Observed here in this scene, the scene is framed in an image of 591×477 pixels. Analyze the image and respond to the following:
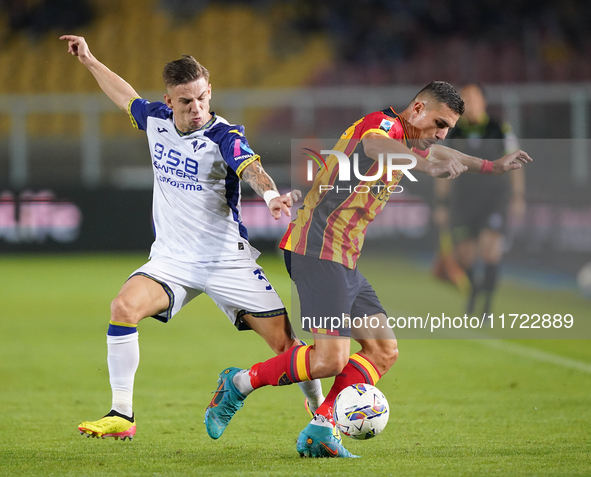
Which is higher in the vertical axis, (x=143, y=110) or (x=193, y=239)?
(x=143, y=110)

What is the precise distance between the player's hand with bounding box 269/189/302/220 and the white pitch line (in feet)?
11.8

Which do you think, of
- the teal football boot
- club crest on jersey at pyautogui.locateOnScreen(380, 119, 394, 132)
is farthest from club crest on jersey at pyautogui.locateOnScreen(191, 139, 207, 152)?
the teal football boot

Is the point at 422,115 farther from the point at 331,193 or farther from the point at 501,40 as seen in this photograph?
the point at 501,40

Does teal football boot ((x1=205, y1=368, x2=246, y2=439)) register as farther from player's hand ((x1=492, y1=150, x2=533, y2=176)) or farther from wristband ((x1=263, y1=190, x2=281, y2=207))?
player's hand ((x1=492, y1=150, x2=533, y2=176))

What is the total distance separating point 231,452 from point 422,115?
6.07 ft

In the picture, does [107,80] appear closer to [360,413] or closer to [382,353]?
[382,353]

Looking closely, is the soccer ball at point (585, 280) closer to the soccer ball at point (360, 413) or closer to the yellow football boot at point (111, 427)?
the soccer ball at point (360, 413)

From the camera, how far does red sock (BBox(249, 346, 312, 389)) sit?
13.1 feet

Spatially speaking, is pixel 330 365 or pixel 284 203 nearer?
pixel 284 203

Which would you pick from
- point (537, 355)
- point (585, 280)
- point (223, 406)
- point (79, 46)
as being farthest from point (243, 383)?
point (585, 280)

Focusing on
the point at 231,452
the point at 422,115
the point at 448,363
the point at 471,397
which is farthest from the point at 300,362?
the point at 448,363

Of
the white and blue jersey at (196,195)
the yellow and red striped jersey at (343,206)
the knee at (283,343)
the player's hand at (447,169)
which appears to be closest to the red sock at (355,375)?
the knee at (283,343)

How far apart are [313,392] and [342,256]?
30.8 inches

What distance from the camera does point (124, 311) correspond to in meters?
3.97
